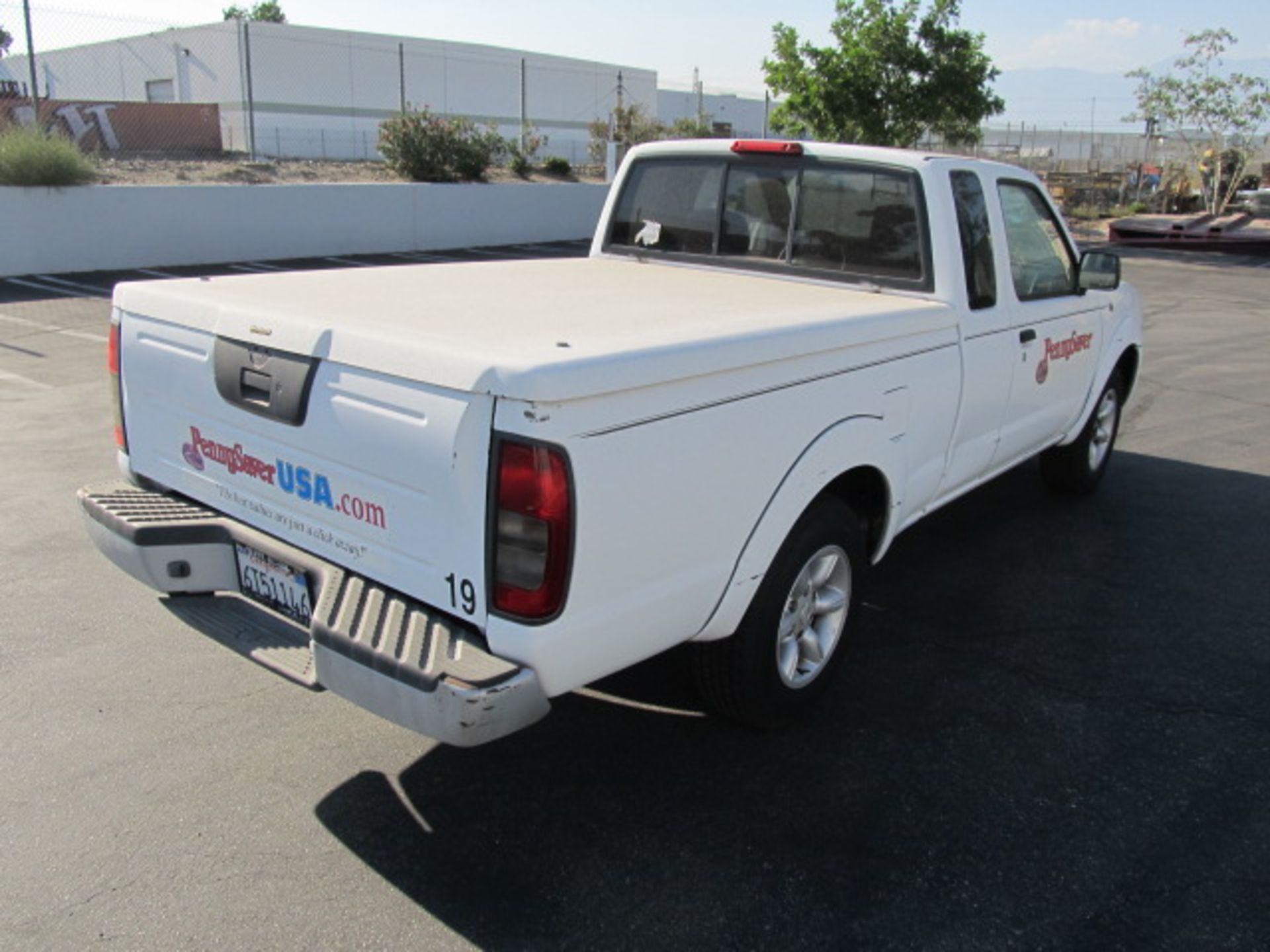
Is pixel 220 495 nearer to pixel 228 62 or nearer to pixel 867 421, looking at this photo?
pixel 867 421

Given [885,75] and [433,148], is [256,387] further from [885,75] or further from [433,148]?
[885,75]

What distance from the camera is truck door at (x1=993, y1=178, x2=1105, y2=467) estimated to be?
182 inches

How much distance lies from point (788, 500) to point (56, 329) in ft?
31.9

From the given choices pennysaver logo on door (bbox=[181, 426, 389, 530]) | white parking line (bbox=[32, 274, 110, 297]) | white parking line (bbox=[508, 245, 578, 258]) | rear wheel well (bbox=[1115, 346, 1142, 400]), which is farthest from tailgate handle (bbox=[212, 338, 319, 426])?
white parking line (bbox=[508, 245, 578, 258])

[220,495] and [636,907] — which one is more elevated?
[220,495]

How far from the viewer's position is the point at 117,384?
351 centimetres

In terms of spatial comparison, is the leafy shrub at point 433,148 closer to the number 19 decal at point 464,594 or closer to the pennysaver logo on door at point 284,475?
the pennysaver logo on door at point 284,475

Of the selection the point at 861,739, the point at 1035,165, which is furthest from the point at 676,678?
the point at 1035,165

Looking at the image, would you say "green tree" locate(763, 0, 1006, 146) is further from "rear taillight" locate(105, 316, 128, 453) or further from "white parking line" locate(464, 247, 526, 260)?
"rear taillight" locate(105, 316, 128, 453)

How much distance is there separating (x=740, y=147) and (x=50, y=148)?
12639mm

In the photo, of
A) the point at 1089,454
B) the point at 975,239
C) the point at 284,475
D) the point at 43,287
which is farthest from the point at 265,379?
the point at 43,287

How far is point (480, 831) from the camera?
9.91 ft

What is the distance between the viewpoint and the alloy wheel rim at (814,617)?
342 centimetres

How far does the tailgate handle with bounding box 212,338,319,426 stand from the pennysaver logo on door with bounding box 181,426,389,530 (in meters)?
0.15
